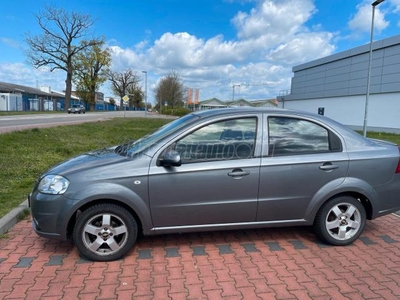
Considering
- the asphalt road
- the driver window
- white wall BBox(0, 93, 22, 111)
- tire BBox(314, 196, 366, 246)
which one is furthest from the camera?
white wall BBox(0, 93, 22, 111)

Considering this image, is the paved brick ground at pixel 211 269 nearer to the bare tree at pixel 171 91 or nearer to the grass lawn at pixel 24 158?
the grass lawn at pixel 24 158

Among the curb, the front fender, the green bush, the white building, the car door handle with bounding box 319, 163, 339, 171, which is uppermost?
the white building

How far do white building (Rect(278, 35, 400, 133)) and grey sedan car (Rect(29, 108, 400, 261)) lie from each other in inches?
1019

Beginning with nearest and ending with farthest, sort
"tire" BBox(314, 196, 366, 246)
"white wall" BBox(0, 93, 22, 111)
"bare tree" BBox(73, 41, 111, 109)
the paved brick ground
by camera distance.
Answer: the paved brick ground, "tire" BBox(314, 196, 366, 246), "white wall" BBox(0, 93, 22, 111), "bare tree" BBox(73, 41, 111, 109)

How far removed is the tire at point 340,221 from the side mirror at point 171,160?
5.99 feet

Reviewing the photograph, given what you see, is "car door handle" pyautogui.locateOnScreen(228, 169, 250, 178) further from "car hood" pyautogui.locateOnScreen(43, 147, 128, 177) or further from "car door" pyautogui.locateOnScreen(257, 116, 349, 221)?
"car hood" pyautogui.locateOnScreen(43, 147, 128, 177)

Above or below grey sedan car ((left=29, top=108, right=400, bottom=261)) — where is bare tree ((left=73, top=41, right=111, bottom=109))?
above

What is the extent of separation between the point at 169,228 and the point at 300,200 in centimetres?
154

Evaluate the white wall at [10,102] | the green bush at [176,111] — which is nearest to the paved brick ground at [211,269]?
the white wall at [10,102]

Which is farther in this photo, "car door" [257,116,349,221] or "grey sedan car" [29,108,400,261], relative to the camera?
"car door" [257,116,349,221]

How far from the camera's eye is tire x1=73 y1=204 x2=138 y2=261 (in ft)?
9.67

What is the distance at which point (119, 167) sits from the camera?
9.77 ft

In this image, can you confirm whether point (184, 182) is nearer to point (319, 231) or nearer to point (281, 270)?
point (281, 270)

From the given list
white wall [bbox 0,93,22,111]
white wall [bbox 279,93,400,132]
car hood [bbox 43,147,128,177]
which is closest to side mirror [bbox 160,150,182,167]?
car hood [bbox 43,147,128,177]
